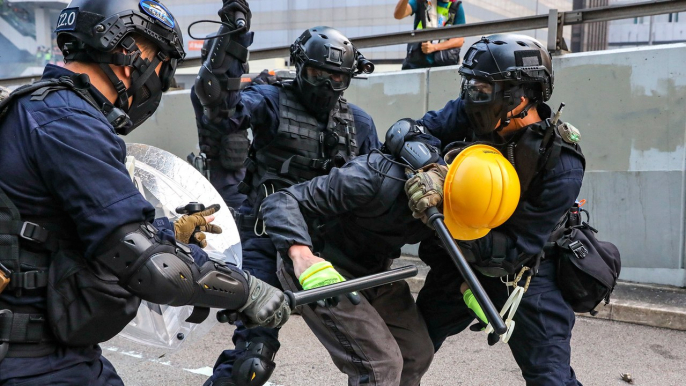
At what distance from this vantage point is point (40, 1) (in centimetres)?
1742

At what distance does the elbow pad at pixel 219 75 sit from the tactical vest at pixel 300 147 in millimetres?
311

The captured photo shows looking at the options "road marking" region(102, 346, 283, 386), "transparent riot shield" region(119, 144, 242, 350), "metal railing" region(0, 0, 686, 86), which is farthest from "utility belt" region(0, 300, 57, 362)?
"metal railing" region(0, 0, 686, 86)

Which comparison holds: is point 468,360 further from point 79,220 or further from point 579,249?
point 79,220

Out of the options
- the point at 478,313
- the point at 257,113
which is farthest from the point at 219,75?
the point at 478,313

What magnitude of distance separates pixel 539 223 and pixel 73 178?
76.1 inches

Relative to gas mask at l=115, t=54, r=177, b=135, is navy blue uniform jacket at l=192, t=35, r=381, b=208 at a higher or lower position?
lower

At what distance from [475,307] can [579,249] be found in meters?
0.53

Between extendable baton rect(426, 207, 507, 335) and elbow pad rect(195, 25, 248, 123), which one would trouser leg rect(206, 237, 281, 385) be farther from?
extendable baton rect(426, 207, 507, 335)

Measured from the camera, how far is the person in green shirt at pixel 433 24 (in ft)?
23.9

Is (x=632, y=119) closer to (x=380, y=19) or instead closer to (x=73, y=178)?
(x=73, y=178)

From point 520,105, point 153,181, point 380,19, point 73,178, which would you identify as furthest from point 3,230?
point 380,19

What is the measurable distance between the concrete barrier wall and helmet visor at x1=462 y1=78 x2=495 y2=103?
10.6 ft

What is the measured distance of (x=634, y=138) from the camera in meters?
5.85

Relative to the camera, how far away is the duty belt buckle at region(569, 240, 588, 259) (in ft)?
10.4
